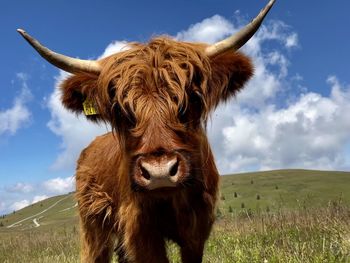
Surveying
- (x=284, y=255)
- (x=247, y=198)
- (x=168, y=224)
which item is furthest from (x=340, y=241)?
(x=247, y=198)

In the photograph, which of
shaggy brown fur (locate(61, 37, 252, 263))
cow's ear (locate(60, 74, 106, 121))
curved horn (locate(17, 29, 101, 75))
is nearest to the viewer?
shaggy brown fur (locate(61, 37, 252, 263))

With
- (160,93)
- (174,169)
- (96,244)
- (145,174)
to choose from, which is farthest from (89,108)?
(96,244)

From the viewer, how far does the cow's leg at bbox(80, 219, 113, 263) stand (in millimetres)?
8055

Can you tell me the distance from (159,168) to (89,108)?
2084 millimetres

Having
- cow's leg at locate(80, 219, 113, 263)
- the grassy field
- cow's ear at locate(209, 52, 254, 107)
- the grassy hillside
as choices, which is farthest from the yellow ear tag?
the grassy hillside

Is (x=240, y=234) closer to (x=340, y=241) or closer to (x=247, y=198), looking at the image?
(x=340, y=241)

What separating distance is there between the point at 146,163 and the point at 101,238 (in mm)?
4017

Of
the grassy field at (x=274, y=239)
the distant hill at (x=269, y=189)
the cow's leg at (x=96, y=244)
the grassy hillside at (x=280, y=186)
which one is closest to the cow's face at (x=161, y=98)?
the grassy field at (x=274, y=239)

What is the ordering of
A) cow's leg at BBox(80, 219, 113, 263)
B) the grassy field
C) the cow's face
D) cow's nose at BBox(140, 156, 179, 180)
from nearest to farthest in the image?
cow's nose at BBox(140, 156, 179, 180)
the cow's face
the grassy field
cow's leg at BBox(80, 219, 113, 263)

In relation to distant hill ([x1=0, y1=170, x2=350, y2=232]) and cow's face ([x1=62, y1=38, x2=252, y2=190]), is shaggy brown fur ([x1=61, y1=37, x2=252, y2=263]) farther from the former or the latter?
distant hill ([x1=0, y1=170, x2=350, y2=232])

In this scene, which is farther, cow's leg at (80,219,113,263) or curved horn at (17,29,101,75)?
cow's leg at (80,219,113,263)

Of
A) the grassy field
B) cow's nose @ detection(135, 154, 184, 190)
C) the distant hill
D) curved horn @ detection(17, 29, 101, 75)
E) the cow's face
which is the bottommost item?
the grassy field

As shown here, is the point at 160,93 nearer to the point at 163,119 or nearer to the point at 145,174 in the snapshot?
the point at 163,119

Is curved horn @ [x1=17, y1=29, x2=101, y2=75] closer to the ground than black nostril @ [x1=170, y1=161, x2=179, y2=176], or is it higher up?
higher up
